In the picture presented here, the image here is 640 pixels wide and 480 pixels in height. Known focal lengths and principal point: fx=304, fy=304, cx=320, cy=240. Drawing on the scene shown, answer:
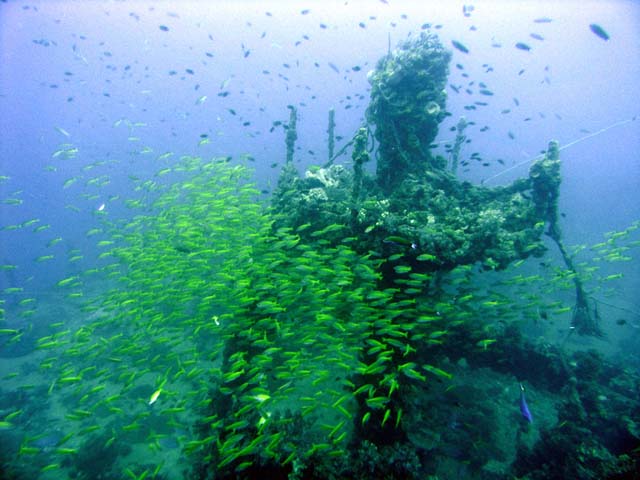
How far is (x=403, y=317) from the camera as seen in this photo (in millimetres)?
7234

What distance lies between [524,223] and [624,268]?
2952 centimetres

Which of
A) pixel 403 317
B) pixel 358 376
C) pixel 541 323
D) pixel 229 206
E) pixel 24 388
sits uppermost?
pixel 229 206

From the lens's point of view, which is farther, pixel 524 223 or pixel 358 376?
pixel 524 223

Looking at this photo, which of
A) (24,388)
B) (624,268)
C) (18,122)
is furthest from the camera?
(18,122)

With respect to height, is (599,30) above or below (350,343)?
above

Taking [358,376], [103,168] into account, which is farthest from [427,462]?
[103,168]

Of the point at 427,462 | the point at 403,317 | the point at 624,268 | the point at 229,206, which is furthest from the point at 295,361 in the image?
the point at 624,268

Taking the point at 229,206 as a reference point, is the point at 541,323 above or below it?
below

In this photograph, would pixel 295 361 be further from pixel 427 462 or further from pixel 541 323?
pixel 541 323

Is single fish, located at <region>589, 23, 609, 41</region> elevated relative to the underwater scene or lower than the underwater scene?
elevated

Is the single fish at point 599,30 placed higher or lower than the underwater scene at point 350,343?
higher

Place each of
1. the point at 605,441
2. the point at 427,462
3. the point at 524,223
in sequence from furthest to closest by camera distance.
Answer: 1. the point at 524,223
2. the point at 605,441
3. the point at 427,462

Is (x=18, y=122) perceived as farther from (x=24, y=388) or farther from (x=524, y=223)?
(x=524, y=223)

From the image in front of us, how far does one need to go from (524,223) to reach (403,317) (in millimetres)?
5857
